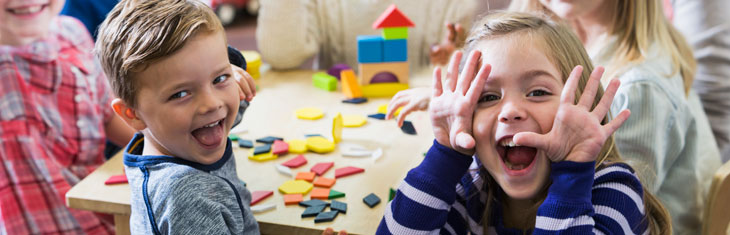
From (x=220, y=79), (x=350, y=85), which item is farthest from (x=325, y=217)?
(x=350, y=85)

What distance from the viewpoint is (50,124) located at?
1.31 metres

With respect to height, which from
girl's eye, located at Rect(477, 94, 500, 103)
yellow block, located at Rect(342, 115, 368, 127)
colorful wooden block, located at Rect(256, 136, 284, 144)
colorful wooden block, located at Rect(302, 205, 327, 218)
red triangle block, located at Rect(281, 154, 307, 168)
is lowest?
yellow block, located at Rect(342, 115, 368, 127)

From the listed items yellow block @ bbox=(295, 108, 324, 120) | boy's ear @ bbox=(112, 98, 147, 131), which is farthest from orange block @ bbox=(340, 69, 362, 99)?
boy's ear @ bbox=(112, 98, 147, 131)

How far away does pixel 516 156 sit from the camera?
2.64ft

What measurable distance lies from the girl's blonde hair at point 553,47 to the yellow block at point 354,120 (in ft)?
1.44

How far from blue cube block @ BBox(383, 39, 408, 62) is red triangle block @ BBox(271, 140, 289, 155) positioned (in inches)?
16.1

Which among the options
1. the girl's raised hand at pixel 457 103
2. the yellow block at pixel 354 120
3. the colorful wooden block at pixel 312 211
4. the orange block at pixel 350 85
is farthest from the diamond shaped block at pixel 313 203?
the orange block at pixel 350 85

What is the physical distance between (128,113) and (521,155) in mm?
538

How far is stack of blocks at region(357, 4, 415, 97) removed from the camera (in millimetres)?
1461

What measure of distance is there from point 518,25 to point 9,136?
41.0 inches

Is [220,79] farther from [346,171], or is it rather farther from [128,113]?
[346,171]

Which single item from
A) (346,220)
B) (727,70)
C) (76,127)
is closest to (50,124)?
(76,127)

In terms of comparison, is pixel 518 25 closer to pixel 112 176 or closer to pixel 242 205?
pixel 242 205

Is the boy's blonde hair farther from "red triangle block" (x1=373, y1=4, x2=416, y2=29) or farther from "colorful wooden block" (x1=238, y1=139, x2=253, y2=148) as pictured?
"red triangle block" (x1=373, y1=4, x2=416, y2=29)
